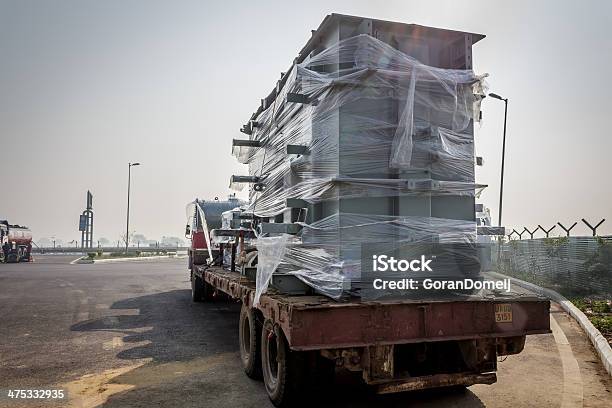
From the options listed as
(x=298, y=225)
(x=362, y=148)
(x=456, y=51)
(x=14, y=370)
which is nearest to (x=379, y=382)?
(x=298, y=225)

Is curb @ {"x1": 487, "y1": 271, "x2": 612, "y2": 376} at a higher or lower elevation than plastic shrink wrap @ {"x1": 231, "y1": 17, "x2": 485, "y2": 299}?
lower

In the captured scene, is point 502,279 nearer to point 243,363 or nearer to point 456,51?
point 456,51

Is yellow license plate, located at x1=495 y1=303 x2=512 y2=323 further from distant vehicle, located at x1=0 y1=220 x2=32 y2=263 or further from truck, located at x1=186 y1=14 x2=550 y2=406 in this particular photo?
distant vehicle, located at x1=0 y1=220 x2=32 y2=263

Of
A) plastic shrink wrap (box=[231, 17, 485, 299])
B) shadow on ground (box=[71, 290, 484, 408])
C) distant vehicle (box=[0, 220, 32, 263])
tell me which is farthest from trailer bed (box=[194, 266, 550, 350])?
distant vehicle (box=[0, 220, 32, 263])

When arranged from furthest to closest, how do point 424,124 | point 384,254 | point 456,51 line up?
point 456,51 < point 424,124 < point 384,254

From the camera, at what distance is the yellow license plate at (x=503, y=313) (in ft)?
15.5

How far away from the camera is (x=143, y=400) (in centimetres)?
516

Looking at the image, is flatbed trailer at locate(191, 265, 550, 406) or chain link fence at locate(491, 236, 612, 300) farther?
chain link fence at locate(491, 236, 612, 300)

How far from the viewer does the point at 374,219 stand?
16.4 ft

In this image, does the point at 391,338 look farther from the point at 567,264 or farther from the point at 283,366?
the point at 567,264

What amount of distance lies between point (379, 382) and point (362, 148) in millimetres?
2209

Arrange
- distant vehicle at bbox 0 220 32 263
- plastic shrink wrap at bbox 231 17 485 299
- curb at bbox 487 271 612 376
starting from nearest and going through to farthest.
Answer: plastic shrink wrap at bbox 231 17 485 299 → curb at bbox 487 271 612 376 → distant vehicle at bbox 0 220 32 263

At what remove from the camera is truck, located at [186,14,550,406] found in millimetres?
4391

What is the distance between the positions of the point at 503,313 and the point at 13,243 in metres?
35.7
